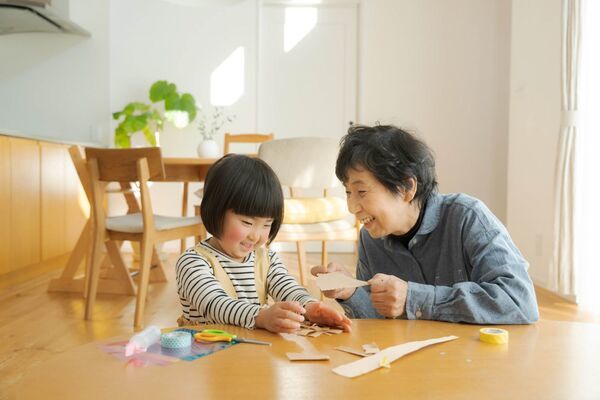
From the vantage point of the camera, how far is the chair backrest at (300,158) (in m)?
3.12

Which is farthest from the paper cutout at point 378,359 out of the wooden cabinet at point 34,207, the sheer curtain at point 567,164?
the wooden cabinet at point 34,207

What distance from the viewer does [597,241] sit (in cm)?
331

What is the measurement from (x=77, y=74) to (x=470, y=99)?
11.9 ft

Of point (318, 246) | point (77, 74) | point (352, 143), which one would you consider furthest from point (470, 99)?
point (352, 143)

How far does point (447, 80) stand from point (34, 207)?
12.2 ft

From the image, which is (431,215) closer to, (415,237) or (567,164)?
(415,237)

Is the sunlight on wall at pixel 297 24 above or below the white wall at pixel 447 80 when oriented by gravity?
above

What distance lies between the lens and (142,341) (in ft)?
2.61

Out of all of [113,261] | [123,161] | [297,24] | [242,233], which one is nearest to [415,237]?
[242,233]

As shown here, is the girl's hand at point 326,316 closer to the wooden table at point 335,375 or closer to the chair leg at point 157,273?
the wooden table at point 335,375

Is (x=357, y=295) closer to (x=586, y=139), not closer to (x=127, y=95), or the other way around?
(x=586, y=139)

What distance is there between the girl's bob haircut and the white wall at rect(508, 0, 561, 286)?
299cm

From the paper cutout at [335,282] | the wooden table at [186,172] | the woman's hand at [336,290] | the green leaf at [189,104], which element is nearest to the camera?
the paper cutout at [335,282]

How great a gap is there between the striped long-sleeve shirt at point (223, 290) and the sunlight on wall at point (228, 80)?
435 centimetres
